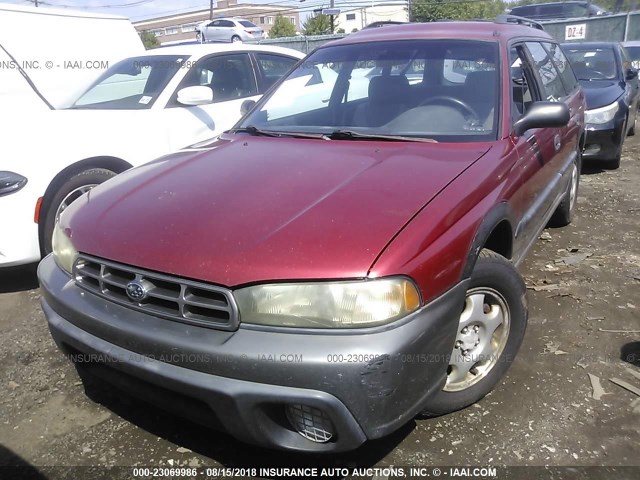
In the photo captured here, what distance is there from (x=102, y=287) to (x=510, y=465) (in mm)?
1732

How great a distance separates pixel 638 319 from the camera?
3.32 metres

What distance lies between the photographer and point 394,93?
3.17 metres

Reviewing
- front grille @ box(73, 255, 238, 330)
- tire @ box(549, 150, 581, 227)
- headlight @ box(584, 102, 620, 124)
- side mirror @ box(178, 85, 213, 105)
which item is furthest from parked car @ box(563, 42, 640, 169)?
front grille @ box(73, 255, 238, 330)

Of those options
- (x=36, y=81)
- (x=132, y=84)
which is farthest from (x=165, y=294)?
(x=36, y=81)

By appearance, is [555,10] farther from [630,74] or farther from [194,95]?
[194,95]

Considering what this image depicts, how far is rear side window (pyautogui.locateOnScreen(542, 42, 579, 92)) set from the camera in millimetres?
4500

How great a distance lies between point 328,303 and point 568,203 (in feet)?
12.1

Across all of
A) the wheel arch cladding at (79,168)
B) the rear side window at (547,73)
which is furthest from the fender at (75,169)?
the rear side window at (547,73)

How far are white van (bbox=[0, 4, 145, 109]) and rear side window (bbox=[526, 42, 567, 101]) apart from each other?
4.26m

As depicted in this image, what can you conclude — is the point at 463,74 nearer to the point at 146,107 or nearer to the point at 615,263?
the point at 615,263

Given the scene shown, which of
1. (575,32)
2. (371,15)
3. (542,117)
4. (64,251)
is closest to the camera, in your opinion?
(64,251)

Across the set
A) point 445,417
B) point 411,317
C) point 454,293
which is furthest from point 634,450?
point 411,317

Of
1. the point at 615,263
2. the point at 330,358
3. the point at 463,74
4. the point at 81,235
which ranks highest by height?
the point at 463,74

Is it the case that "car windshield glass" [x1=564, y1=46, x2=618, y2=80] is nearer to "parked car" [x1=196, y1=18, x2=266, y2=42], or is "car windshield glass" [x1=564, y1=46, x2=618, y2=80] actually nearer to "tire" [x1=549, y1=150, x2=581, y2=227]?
"tire" [x1=549, y1=150, x2=581, y2=227]
